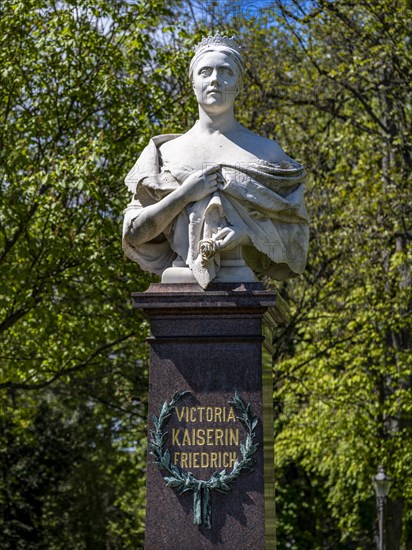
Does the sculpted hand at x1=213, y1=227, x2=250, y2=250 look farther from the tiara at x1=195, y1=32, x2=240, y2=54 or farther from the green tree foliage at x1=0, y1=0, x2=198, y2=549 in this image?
the green tree foliage at x1=0, y1=0, x2=198, y2=549

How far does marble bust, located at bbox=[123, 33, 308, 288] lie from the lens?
8.78m

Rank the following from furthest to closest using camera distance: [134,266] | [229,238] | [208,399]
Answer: [134,266] → [229,238] → [208,399]

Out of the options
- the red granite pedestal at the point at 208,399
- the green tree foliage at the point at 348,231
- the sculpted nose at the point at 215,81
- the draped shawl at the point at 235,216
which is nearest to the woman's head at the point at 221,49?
the sculpted nose at the point at 215,81

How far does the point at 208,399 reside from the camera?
840cm

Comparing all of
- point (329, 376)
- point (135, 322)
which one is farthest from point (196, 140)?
point (329, 376)

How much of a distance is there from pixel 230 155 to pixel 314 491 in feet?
72.5

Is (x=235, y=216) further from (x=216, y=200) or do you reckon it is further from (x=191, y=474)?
(x=191, y=474)

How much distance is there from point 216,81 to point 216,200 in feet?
3.45

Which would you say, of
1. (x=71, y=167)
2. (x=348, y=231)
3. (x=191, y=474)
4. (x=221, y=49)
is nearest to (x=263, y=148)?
(x=221, y=49)

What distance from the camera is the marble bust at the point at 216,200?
8.78 meters

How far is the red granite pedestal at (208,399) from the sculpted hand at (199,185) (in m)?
0.67

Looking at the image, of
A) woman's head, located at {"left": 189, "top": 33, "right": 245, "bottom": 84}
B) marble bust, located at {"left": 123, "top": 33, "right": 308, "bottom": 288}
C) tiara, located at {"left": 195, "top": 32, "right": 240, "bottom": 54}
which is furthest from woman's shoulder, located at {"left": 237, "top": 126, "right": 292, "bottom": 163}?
tiara, located at {"left": 195, "top": 32, "right": 240, "bottom": 54}

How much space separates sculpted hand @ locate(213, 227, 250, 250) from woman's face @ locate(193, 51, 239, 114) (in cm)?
112

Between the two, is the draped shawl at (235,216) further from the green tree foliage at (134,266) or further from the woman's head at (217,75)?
the green tree foliage at (134,266)
